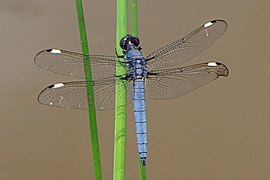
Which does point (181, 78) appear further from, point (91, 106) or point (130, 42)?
point (91, 106)

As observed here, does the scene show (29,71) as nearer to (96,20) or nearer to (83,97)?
(96,20)

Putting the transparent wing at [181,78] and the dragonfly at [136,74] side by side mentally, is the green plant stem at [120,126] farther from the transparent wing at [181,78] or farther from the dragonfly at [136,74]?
the transparent wing at [181,78]

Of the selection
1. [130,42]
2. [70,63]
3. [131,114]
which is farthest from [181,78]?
[131,114]

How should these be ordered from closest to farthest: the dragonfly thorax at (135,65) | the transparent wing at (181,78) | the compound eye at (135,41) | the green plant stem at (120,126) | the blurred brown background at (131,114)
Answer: the green plant stem at (120,126) < the compound eye at (135,41) < the dragonfly thorax at (135,65) < the transparent wing at (181,78) < the blurred brown background at (131,114)

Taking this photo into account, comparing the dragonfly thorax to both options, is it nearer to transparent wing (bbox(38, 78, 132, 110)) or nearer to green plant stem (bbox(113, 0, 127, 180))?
transparent wing (bbox(38, 78, 132, 110))

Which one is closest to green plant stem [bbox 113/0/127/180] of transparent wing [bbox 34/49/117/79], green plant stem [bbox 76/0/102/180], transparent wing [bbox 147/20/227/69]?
green plant stem [bbox 76/0/102/180]

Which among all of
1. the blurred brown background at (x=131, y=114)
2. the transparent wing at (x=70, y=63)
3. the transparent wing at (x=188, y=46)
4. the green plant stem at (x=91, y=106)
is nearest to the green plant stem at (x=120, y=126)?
the green plant stem at (x=91, y=106)
